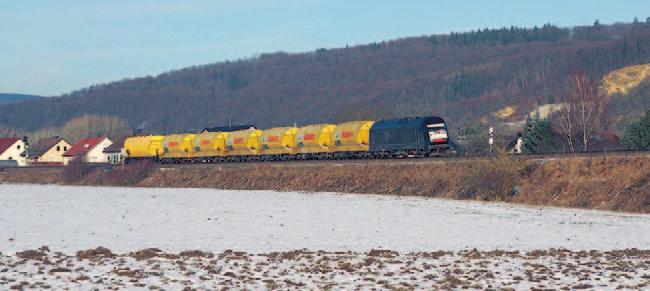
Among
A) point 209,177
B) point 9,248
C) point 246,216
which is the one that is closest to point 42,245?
point 9,248

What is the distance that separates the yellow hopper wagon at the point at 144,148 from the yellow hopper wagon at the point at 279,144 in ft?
55.3

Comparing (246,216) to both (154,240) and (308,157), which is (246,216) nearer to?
(154,240)

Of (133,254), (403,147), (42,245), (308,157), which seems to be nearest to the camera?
(133,254)

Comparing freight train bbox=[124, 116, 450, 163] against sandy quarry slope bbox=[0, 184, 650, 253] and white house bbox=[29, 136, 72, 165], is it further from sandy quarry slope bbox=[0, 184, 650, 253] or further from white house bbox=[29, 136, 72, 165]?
white house bbox=[29, 136, 72, 165]

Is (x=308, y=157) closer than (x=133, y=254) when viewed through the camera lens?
No

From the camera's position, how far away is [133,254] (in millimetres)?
25578

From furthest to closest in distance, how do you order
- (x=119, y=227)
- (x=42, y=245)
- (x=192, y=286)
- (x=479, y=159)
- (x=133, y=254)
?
(x=479, y=159)
(x=119, y=227)
(x=42, y=245)
(x=133, y=254)
(x=192, y=286)

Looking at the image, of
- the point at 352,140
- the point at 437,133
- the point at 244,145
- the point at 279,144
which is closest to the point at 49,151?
the point at 244,145

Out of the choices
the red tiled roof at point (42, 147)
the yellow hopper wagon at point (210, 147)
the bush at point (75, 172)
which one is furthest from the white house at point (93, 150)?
the yellow hopper wagon at point (210, 147)

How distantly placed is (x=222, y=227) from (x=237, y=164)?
1719 inches

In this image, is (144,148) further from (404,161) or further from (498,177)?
(498,177)

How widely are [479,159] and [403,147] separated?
41.2 feet

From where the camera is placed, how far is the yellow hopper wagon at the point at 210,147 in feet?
289

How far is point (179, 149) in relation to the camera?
3642 inches
